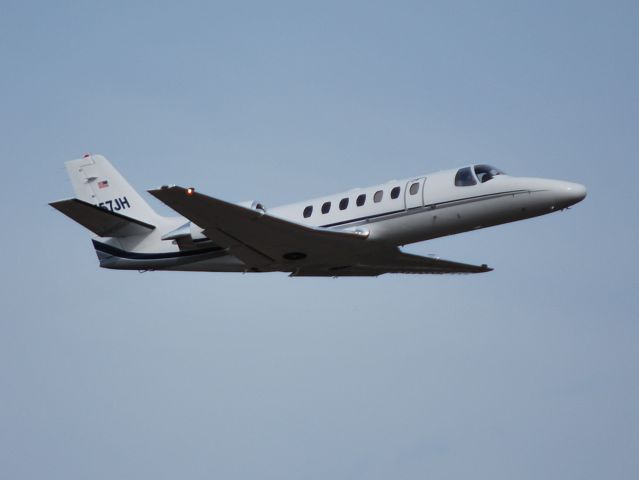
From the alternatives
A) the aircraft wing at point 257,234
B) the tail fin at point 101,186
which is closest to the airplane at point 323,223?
the aircraft wing at point 257,234

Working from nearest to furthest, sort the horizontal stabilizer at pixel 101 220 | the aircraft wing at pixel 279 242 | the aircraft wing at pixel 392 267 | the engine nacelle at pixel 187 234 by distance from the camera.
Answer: the aircraft wing at pixel 279 242 → the engine nacelle at pixel 187 234 → the horizontal stabilizer at pixel 101 220 → the aircraft wing at pixel 392 267

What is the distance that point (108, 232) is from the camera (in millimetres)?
31156

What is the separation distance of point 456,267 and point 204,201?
9809 millimetres

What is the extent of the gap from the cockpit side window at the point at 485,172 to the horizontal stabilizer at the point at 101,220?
9.65m

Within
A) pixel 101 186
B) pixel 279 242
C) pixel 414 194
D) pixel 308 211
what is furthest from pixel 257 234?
pixel 101 186

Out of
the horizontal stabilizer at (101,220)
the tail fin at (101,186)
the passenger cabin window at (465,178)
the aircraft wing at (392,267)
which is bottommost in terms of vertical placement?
the aircraft wing at (392,267)

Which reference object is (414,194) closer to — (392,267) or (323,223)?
(323,223)

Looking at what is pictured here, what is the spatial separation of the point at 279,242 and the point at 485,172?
5.65 m

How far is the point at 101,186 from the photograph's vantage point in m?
33.2

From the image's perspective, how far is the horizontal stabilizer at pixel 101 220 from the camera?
29281mm

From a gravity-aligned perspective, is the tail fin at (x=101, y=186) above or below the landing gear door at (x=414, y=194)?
above

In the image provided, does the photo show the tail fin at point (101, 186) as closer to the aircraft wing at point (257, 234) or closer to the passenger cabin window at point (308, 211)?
the aircraft wing at point (257, 234)

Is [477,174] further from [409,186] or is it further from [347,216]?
[347,216]

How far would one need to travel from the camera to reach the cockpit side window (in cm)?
2803
